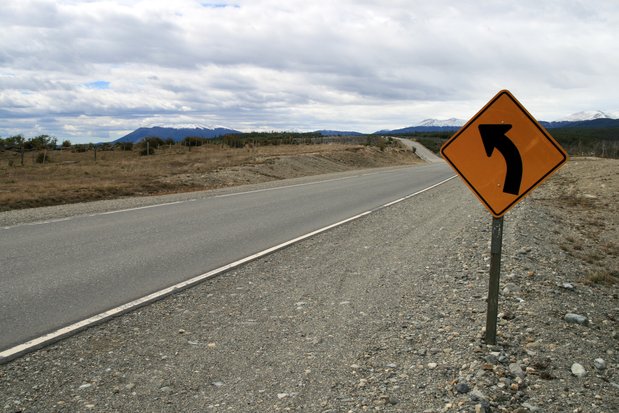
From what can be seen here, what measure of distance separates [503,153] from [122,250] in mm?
6139

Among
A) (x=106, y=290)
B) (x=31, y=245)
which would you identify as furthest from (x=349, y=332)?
(x=31, y=245)

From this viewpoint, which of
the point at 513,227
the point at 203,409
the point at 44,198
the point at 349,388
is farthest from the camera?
the point at 44,198

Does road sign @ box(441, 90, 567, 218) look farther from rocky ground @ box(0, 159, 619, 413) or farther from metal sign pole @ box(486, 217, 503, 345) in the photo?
rocky ground @ box(0, 159, 619, 413)

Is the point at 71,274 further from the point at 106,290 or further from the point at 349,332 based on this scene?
the point at 349,332

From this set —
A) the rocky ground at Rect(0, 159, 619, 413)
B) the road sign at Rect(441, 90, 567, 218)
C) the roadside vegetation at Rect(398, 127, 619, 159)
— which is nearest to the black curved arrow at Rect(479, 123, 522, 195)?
the road sign at Rect(441, 90, 567, 218)

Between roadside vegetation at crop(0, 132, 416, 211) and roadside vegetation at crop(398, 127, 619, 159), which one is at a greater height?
roadside vegetation at crop(398, 127, 619, 159)

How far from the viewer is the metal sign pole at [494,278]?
14.1ft

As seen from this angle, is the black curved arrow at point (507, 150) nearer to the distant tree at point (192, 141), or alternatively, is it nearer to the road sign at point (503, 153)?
the road sign at point (503, 153)

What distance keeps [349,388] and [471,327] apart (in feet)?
5.60

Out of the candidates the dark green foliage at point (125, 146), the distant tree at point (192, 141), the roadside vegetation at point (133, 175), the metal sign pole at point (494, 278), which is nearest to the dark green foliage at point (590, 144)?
the roadside vegetation at point (133, 175)

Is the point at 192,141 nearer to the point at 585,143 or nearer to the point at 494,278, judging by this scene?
the point at 494,278

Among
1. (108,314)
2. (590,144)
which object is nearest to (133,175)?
(108,314)

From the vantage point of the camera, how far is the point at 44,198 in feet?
50.3

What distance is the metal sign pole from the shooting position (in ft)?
14.1
